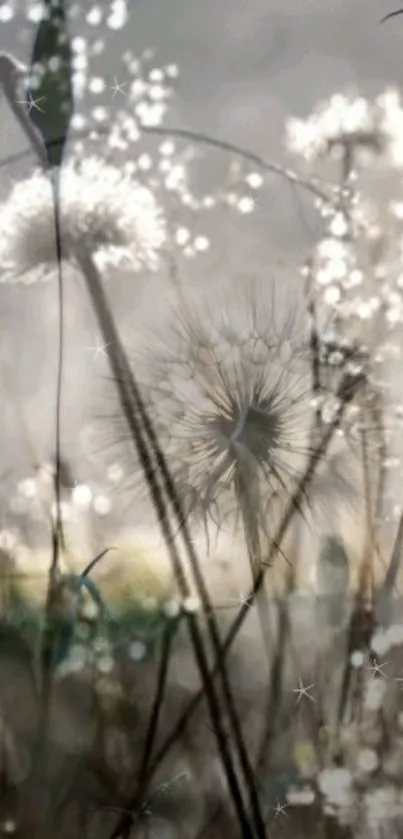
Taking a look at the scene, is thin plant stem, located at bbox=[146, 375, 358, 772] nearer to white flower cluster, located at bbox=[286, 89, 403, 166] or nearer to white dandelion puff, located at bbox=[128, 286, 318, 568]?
white dandelion puff, located at bbox=[128, 286, 318, 568]

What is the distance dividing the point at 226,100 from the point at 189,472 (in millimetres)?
353

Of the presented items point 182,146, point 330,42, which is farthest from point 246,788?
Result: point 330,42

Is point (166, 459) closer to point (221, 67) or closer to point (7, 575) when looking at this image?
point (7, 575)

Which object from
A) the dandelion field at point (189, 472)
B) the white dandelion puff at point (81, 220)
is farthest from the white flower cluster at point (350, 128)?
the white dandelion puff at point (81, 220)

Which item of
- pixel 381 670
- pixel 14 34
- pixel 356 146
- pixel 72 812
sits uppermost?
pixel 14 34

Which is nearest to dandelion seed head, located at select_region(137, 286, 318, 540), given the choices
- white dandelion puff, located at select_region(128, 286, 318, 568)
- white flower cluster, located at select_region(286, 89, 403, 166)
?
white dandelion puff, located at select_region(128, 286, 318, 568)

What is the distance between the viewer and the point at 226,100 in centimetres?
89

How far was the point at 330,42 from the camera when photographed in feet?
2.94

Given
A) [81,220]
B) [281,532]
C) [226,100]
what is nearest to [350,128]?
[226,100]

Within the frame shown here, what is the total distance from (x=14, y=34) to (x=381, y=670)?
692 mm

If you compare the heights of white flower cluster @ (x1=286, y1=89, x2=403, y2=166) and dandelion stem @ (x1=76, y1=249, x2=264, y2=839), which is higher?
white flower cluster @ (x1=286, y1=89, x2=403, y2=166)

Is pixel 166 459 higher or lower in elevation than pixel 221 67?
lower

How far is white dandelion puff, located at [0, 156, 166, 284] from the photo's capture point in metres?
0.89

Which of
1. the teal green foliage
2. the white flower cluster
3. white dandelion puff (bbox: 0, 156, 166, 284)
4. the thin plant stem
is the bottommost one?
the thin plant stem
